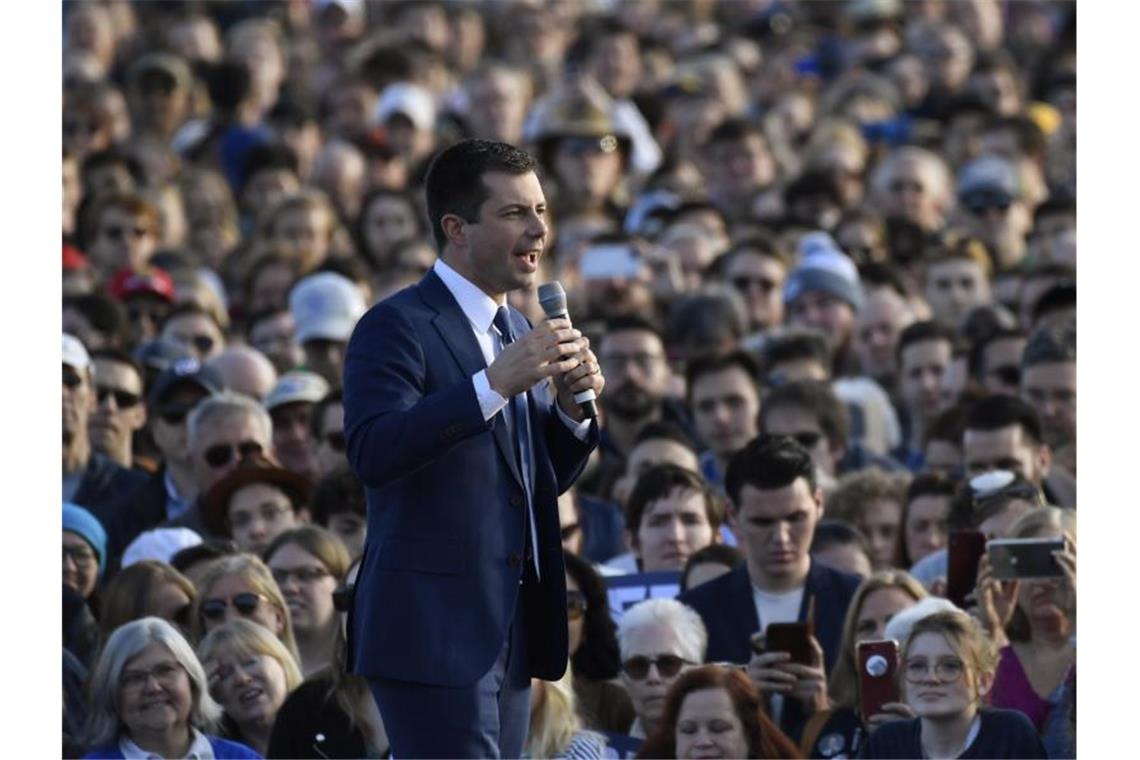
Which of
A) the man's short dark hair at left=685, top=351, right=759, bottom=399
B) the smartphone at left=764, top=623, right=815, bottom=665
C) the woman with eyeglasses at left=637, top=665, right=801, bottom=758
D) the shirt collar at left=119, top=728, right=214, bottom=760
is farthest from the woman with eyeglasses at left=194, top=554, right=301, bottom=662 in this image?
the man's short dark hair at left=685, top=351, right=759, bottom=399

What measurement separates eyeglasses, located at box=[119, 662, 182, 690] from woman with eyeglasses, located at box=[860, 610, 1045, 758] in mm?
2129

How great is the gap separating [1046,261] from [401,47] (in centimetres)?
688

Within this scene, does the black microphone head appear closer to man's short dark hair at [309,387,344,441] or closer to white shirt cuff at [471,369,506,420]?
white shirt cuff at [471,369,506,420]

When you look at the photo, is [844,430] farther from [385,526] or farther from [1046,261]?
[385,526]

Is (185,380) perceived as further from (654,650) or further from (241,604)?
(654,650)

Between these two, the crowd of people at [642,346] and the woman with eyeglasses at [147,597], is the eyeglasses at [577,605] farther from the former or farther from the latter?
the woman with eyeglasses at [147,597]

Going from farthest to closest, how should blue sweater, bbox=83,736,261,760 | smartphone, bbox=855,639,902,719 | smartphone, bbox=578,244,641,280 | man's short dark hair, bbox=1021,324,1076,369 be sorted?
smartphone, bbox=578,244,641,280
man's short dark hair, bbox=1021,324,1076,369
smartphone, bbox=855,639,902,719
blue sweater, bbox=83,736,261,760

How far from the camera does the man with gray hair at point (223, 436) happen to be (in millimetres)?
11805

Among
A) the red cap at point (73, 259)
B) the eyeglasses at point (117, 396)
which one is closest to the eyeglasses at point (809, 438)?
the eyeglasses at point (117, 396)

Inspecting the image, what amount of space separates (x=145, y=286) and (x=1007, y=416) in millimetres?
5274

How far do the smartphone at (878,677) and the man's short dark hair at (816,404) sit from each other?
3.35 metres

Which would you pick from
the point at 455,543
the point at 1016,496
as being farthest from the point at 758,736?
the point at 455,543

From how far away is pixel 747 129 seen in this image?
18359mm

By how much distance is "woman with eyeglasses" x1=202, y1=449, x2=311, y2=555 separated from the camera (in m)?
11.2
